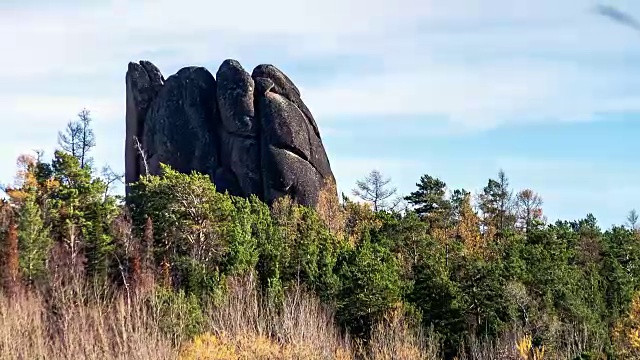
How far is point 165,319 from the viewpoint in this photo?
1102 inches

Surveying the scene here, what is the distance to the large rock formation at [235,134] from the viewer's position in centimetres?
4512

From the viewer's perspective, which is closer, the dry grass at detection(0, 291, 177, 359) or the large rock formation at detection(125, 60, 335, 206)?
the dry grass at detection(0, 291, 177, 359)

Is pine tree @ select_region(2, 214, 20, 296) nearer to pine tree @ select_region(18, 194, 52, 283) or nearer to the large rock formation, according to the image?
pine tree @ select_region(18, 194, 52, 283)

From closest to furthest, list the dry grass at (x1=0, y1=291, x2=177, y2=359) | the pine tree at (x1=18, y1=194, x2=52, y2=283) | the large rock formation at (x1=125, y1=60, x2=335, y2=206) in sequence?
1. the dry grass at (x1=0, y1=291, x2=177, y2=359)
2. the pine tree at (x1=18, y1=194, x2=52, y2=283)
3. the large rock formation at (x1=125, y1=60, x2=335, y2=206)

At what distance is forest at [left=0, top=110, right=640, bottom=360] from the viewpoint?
1097 inches

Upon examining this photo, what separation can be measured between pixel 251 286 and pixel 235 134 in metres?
16.8

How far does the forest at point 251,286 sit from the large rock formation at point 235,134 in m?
4.54

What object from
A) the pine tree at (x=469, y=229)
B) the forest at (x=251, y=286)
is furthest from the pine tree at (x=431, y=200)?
the forest at (x=251, y=286)

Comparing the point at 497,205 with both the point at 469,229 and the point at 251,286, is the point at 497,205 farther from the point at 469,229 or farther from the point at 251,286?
the point at 251,286

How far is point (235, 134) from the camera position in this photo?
154ft

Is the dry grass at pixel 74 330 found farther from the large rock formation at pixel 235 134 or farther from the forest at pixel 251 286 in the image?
the large rock formation at pixel 235 134

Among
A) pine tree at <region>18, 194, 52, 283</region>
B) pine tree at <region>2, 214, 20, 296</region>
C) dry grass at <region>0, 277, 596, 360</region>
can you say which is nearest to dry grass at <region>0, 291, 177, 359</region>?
dry grass at <region>0, 277, 596, 360</region>

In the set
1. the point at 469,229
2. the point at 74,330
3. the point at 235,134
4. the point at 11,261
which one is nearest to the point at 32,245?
the point at 11,261

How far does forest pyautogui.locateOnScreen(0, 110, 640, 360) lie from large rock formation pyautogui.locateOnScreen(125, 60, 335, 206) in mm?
4536
